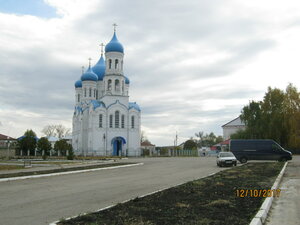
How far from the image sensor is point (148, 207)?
7.85 metres

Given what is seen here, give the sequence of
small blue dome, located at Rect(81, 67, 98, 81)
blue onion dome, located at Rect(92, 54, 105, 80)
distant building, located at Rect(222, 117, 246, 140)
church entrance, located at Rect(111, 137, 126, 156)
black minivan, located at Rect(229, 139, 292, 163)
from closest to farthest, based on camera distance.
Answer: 1. black minivan, located at Rect(229, 139, 292, 163)
2. church entrance, located at Rect(111, 137, 126, 156)
3. small blue dome, located at Rect(81, 67, 98, 81)
4. blue onion dome, located at Rect(92, 54, 105, 80)
5. distant building, located at Rect(222, 117, 246, 140)

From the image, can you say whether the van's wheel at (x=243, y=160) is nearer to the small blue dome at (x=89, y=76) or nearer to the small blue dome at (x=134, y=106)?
the small blue dome at (x=134, y=106)

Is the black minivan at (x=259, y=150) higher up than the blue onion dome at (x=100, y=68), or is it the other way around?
the blue onion dome at (x=100, y=68)

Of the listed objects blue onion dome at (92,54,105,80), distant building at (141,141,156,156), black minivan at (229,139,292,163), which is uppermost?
blue onion dome at (92,54,105,80)

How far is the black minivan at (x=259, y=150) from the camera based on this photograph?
2862 centimetres

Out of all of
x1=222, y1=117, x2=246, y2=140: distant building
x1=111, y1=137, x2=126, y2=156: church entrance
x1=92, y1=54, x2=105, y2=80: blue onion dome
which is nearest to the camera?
x1=111, y1=137, x2=126, y2=156: church entrance

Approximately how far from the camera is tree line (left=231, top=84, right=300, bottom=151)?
153 feet

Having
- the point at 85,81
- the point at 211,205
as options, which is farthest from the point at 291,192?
the point at 85,81

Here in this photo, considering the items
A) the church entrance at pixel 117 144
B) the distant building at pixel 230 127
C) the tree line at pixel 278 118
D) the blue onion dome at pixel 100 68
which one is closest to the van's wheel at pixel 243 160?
the tree line at pixel 278 118

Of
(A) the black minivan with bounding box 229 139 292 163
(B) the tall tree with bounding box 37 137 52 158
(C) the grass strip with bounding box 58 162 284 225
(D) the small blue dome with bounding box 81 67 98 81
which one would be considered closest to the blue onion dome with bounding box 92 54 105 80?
(D) the small blue dome with bounding box 81 67 98 81

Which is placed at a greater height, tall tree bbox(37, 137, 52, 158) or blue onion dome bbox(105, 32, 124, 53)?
blue onion dome bbox(105, 32, 124, 53)

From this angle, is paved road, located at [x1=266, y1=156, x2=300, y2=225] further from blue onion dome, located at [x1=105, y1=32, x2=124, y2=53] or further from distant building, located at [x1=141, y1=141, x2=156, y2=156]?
distant building, located at [x1=141, y1=141, x2=156, y2=156]

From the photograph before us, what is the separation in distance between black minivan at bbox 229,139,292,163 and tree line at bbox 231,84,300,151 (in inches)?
704

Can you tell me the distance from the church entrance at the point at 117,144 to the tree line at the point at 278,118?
20608 millimetres
